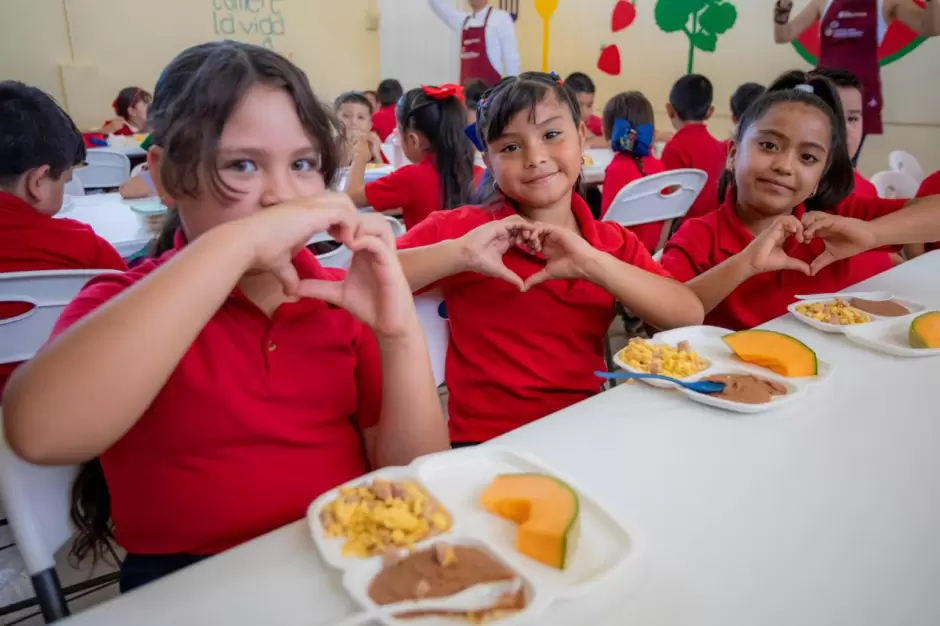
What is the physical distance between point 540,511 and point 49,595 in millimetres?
556

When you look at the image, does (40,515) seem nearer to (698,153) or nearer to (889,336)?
(889,336)

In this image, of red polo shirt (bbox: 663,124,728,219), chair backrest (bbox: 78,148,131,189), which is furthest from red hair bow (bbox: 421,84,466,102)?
chair backrest (bbox: 78,148,131,189)

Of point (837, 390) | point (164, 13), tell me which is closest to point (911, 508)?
point (837, 390)

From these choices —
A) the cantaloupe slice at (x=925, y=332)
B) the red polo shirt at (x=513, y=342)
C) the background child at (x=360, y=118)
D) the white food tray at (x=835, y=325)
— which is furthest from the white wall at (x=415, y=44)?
the cantaloupe slice at (x=925, y=332)

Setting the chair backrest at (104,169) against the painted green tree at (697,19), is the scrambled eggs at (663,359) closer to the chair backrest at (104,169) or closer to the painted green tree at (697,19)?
the chair backrest at (104,169)

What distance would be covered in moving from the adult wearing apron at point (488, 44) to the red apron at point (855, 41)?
2.39 m

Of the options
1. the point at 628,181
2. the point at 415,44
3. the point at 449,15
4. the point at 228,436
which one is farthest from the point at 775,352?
the point at 415,44

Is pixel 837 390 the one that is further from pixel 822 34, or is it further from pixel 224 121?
pixel 822 34

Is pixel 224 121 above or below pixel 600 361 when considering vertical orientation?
A: above

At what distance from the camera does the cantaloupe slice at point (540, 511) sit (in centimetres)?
57

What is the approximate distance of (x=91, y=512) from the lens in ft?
2.64

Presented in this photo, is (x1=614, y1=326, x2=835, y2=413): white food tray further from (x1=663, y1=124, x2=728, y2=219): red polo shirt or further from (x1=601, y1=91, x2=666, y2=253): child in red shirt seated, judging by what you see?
(x1=663, y1=124, x2=728, y2=219): red polo shirt

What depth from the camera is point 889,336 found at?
1143 millimetres

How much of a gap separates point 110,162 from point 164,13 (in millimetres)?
2994
